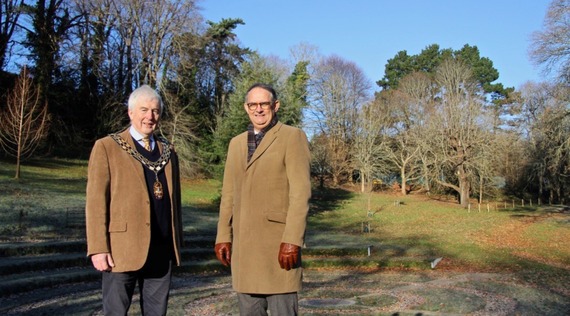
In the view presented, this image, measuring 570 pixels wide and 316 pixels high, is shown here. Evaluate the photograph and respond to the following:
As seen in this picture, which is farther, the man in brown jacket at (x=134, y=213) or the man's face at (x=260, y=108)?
the man's face at (x=260, y=108)

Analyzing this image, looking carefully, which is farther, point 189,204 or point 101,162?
point 189,204

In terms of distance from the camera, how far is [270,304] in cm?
337

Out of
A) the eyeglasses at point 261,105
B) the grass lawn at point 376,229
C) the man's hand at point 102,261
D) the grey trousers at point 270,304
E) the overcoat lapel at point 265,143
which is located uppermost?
the eyeglasses at point 261,105

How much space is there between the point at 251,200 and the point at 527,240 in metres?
18.8

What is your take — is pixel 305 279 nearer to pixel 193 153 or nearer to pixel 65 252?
pixel 65 252

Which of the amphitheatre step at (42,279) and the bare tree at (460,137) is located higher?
the bare tree at (460,137)

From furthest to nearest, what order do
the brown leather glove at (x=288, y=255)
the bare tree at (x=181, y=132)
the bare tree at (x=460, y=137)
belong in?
the bare tree at (x=460, y=137)
the bare tree at (x=181, y=132)
the brown leather glove at (x=288, y=255)

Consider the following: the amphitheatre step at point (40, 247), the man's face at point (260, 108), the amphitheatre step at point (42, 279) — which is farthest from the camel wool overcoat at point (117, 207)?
the amphitheatre step at point (40, 247)

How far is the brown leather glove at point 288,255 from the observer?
322 centimetres

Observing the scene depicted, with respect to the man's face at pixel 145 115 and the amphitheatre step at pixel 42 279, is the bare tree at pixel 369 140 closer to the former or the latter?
the amphitheatre step at pixel 42 279

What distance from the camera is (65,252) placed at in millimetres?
11086

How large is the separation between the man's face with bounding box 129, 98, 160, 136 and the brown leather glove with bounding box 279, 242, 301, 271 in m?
1.31

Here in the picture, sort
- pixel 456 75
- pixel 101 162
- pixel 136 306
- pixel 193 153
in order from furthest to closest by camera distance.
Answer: pixel 456 75, pixel 193 153, pixel 136 306, pixel 101 162

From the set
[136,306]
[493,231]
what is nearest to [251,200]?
[136,306]
